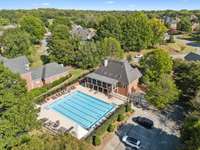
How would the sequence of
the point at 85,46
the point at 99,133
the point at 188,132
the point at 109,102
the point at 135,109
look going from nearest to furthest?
the point at 188,132
the point at 99,133
the point at 135,109
the point at 109,102
the point at 85,46

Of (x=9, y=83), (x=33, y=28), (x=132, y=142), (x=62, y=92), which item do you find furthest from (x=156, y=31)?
(x=9, y=83)

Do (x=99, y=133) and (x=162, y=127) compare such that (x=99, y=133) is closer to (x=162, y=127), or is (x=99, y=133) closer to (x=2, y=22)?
(x=162, y=127)

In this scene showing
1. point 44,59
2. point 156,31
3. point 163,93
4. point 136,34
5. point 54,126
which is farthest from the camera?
point 156,31

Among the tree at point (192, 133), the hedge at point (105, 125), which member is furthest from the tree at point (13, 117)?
the tree at point (192, 133)

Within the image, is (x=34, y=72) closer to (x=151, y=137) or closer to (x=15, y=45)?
(x=15, y=45)

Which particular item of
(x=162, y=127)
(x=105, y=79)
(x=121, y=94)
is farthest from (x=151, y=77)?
(x=162, y=127)
